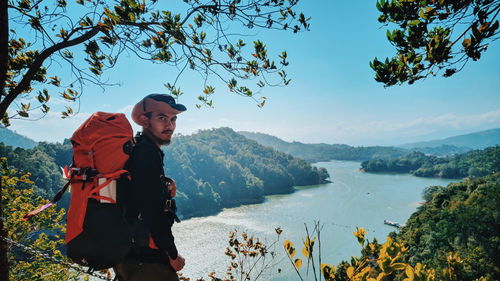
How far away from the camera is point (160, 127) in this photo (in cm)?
173

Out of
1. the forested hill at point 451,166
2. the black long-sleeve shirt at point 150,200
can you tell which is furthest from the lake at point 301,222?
the black long-sleeve shirt at point 150,200

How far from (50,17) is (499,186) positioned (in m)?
49.4

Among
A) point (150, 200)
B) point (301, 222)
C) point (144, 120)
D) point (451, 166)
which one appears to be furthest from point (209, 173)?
point (150, 200)

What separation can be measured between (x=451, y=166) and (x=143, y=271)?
386 feet

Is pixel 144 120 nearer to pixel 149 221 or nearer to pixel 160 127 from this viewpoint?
pixel 160 127

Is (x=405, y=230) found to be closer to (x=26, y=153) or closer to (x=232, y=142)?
(x=26, y=153)

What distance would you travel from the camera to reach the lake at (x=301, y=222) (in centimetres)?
3325

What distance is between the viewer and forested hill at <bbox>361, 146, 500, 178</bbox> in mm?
84688

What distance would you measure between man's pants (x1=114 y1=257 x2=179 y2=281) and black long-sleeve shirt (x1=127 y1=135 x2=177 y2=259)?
105 mm

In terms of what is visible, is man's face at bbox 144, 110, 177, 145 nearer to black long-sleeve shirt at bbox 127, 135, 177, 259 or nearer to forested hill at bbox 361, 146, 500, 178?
black long-sleeve shirt at bbox 127, 135, 177, 259

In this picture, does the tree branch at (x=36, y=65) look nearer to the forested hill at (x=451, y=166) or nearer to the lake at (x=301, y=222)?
the lake at (x=301, y=222)

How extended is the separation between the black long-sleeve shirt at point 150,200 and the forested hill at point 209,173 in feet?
149

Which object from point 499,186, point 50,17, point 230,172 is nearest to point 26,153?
point 230,172

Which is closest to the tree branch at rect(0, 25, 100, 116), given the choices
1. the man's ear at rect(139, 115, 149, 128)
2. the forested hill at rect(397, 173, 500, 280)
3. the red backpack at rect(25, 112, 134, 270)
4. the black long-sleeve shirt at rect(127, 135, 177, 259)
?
the man's ear at rect(139, 115, 149, 128)
